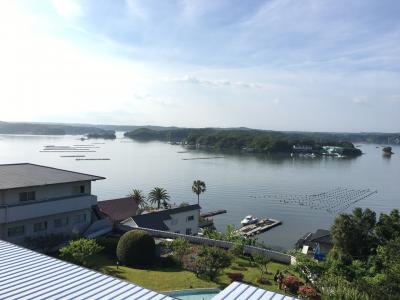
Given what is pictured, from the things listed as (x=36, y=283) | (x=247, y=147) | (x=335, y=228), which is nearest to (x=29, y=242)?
(x=36, y=283)

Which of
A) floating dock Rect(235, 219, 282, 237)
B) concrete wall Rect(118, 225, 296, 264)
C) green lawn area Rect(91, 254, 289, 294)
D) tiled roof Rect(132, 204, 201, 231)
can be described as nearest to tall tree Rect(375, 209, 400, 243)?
concrete wall Rect(118, 225, 296, 264)

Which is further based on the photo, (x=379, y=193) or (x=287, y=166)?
(x=287, y=166)

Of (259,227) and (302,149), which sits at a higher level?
(302,149)

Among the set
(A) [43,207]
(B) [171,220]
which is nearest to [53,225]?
(A) [43,207]

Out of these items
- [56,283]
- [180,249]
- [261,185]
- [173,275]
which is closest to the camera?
[56,283]

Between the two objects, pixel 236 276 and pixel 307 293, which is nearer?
pixel 307 293

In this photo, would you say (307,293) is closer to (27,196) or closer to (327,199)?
(27,196)

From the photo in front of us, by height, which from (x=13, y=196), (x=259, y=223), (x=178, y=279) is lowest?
(x=259, y=223)

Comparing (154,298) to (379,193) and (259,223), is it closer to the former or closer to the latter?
(259,223)

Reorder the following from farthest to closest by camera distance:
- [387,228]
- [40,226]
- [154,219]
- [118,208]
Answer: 1. [118,208]
2. [154,219]
3. [387,228]
4. [40,226]
